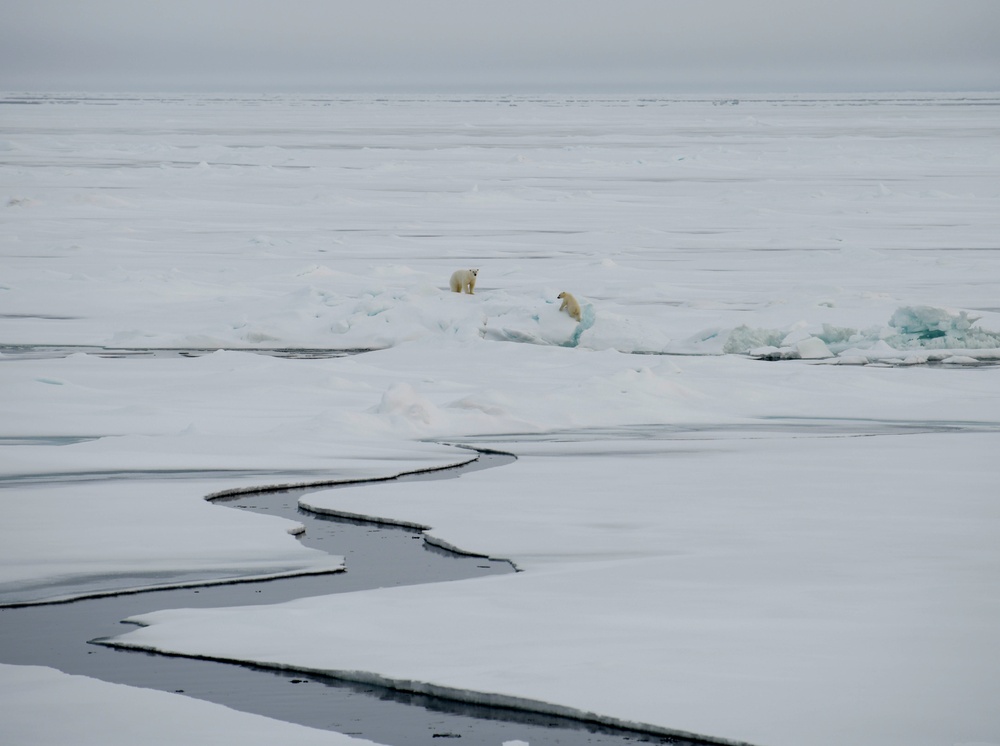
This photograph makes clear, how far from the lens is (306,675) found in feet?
12.0

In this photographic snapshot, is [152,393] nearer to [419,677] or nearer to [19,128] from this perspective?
[419,677]

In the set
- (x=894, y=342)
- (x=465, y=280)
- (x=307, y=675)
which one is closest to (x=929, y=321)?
(x=894, y=342)

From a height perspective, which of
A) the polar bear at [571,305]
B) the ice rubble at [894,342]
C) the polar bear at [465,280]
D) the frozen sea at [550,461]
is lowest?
the frozen sea at [550,461]

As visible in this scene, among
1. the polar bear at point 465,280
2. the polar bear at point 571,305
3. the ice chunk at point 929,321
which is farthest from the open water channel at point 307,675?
the polar bear at point 465,280

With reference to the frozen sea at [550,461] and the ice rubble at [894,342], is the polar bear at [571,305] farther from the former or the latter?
the ice rubble at [894,342]

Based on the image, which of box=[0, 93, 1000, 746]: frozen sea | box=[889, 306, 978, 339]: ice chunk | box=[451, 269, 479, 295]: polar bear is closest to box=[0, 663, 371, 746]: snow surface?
box=[0, 93, 1000, 746]: frozen sea

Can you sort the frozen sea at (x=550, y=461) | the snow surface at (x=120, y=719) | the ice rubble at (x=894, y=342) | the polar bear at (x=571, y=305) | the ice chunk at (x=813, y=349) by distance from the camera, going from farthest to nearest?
the polar bear at (x=571, y=305)
the ice chunk at (x=813, y=349)
the ice rubble at (x=894, y=342)
the frozen sea at (x=550, y=461)
the snow surface at (x=120, y=719)

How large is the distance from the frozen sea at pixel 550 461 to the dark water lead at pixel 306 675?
55 millimetres

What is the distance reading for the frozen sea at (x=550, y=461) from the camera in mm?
3508

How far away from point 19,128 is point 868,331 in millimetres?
48193

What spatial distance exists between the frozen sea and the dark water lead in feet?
0.18

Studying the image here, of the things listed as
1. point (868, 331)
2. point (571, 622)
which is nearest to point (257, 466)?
point (571, 622)

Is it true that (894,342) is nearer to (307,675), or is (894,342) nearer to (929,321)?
(929,321)

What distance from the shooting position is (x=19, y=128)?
52875 millimetres
